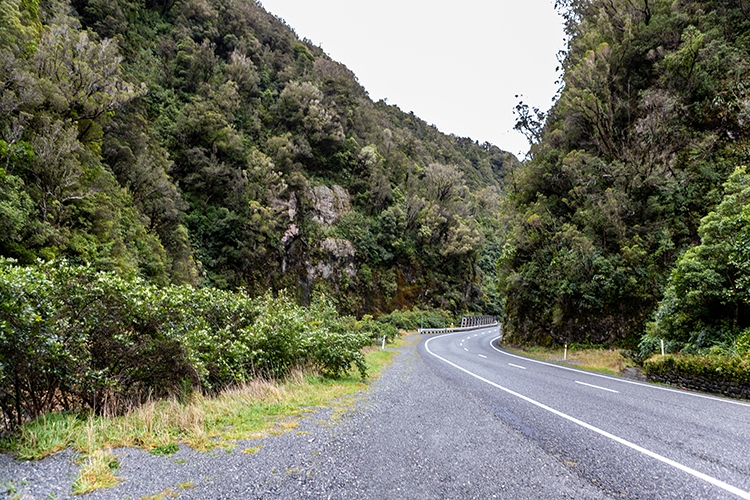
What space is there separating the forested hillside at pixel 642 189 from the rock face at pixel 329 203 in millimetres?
→ 21615

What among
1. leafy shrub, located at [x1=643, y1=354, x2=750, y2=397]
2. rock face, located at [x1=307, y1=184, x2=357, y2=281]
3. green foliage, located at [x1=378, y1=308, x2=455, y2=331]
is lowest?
green foliage, located at [x1=378, y1=308, x2=455, y2=331]

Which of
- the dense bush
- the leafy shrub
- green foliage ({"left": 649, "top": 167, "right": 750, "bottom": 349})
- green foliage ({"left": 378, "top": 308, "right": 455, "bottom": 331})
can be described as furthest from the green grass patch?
green foliage ({"left": 378, "top": 308, "right": 455, "bottom": 331})

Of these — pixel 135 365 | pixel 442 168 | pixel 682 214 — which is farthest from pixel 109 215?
pixel 442 168

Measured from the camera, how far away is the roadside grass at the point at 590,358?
13.8 m

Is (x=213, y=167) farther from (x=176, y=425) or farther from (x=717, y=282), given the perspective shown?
(x=717, y=282)

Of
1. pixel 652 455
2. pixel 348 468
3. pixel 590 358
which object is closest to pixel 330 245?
pixel 590 358

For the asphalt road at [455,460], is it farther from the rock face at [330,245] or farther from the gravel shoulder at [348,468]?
the rock face at [330,245]

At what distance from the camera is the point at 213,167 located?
32.3 metres

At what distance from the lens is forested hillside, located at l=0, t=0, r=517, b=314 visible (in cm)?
1441

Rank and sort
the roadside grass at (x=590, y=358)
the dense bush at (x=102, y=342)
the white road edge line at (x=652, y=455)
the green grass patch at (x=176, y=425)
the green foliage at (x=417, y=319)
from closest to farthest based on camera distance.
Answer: the white road edge line at (x=652, y=455)
the green grass patch at (x=176, y=425)
the dense bush at (x=102, y=342)
the roadside grass at (x=590, y=358)
the green foliage at (x=417, y=319)

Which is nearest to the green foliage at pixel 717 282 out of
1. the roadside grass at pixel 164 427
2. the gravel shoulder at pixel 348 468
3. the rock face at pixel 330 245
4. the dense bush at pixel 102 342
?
the gravel shoulder at pixel 348 468

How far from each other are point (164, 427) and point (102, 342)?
150 centimetres

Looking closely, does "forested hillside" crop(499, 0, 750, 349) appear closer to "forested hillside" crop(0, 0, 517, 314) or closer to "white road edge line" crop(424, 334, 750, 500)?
"white road edge line" crop(424, 334, 750, 500)

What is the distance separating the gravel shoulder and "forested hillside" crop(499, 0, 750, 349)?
35.7ft
